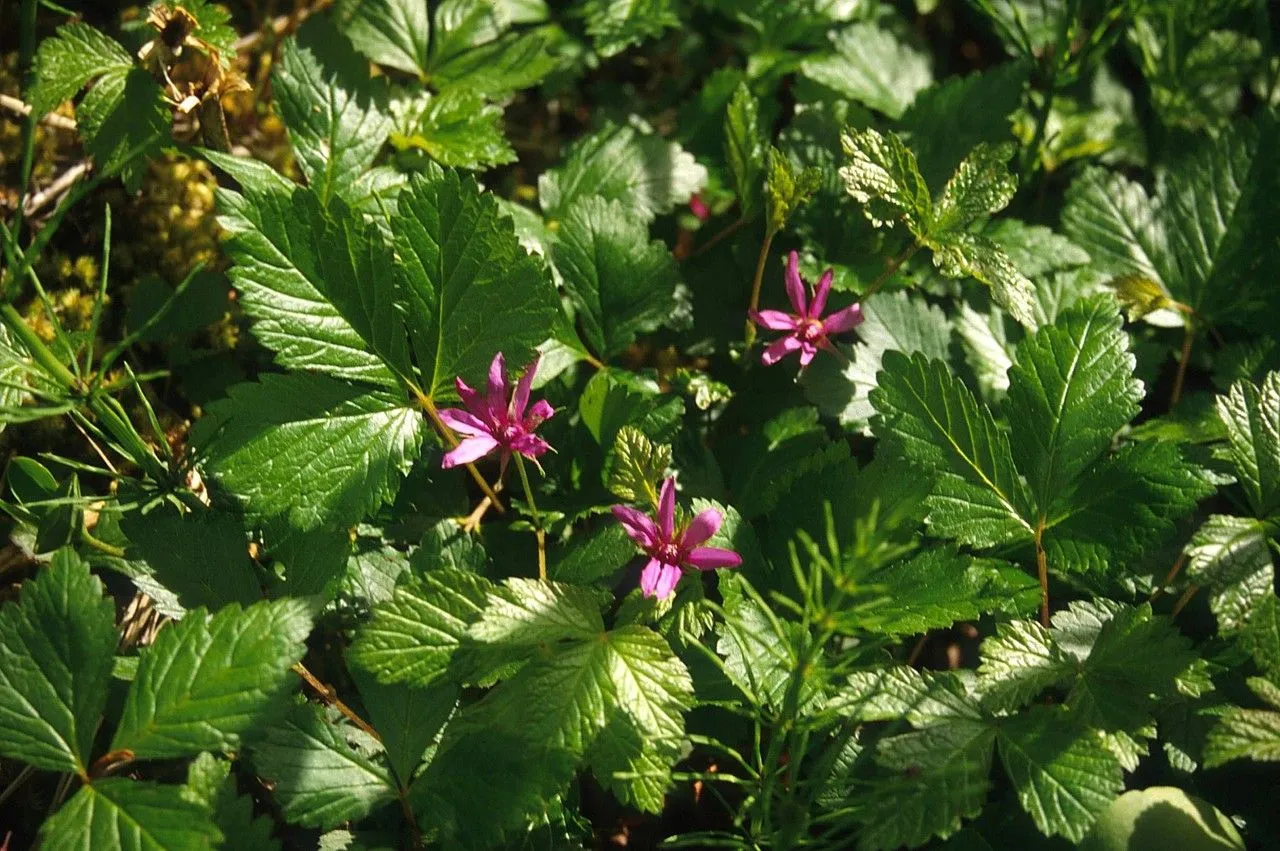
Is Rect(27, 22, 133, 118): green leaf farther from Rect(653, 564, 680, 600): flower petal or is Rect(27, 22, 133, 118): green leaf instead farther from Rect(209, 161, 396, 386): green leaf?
Rect(653, 564, 680, 600): flower petal

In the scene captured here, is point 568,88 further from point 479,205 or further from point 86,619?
point 86,619

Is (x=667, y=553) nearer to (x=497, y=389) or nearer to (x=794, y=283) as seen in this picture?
(x=497, y=389)

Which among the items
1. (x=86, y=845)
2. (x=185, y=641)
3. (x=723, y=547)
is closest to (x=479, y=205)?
(x=723, y=547)

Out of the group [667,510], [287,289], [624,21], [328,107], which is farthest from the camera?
[624,21]

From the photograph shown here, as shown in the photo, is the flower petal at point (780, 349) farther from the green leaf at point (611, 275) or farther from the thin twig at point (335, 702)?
the thin twig at point (335, 702)

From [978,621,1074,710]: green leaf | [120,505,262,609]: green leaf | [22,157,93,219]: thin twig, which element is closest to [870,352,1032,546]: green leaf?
[978,621,1074,710]: green leaf

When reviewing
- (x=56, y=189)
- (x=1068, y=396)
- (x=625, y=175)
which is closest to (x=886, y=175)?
(x=1068, y=396)

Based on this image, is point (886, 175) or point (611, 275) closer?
point (886, 175)
